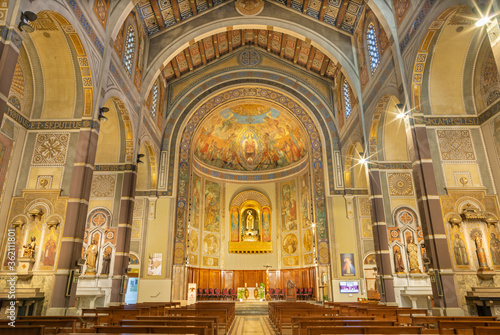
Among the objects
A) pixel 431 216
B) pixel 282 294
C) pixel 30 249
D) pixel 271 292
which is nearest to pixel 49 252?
pixel 30 249

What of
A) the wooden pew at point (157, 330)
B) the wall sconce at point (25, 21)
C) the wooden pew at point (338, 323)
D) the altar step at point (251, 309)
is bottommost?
the altar step at point (251, 309)

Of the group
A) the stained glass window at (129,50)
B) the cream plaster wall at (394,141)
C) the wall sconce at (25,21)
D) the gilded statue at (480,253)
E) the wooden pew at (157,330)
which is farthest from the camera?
the cream plaster wall at (394,141)

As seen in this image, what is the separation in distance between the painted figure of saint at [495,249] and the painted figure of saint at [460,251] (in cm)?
75

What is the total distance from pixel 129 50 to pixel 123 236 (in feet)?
27.3

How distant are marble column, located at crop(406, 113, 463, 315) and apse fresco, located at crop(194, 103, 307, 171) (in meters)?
13.9

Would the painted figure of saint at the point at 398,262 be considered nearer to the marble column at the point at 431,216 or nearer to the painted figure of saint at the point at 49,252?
→ the marble column at the point at 431,216

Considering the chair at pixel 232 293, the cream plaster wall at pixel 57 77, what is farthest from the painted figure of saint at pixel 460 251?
the chair at pixel 232 293

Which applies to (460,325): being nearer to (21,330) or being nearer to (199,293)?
(21,330)

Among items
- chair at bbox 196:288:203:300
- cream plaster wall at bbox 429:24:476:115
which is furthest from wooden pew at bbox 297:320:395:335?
chair at bbox 196:288:203:300

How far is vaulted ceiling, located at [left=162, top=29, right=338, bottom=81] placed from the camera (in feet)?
67.0

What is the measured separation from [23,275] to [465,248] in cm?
1265

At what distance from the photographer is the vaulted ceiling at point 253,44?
67.0ft

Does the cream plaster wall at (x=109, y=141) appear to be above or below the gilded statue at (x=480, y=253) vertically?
above

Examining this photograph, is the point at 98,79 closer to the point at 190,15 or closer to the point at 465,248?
the point at 190,15
